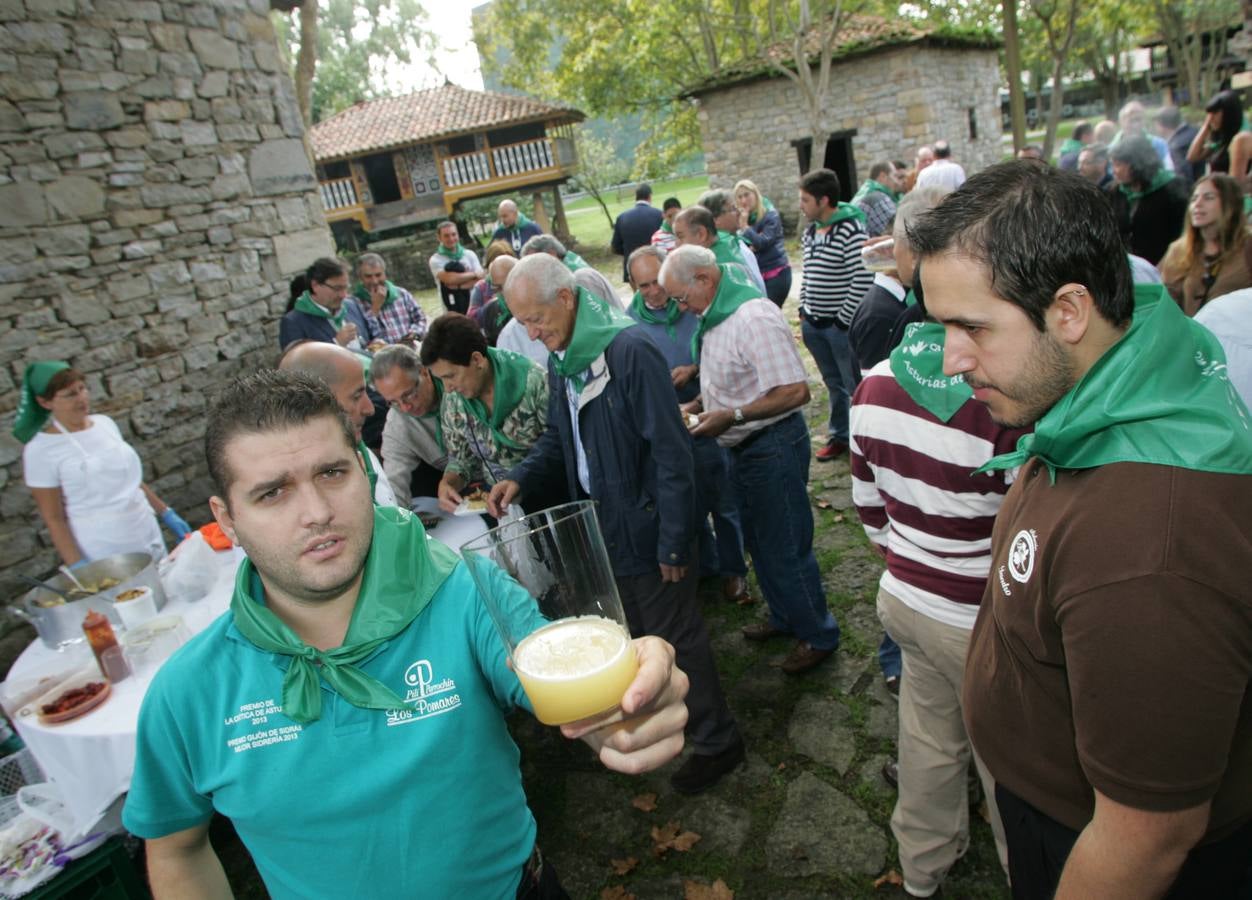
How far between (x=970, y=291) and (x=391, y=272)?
80.0 ft

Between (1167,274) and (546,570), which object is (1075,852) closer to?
(546,570)

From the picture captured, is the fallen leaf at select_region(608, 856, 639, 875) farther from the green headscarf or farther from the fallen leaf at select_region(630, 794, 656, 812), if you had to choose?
the green headscarf

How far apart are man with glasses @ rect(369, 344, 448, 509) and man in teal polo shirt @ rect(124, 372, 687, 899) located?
228 cm

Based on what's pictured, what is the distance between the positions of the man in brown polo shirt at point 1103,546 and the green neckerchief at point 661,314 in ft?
11.5

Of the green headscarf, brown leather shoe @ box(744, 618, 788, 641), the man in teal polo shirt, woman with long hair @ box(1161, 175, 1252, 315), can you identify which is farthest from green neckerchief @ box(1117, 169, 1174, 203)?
the green headscarf

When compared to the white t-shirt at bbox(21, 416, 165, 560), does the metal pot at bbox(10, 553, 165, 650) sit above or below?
below

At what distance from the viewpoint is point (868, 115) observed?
17984 mm

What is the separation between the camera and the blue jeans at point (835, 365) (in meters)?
5.95

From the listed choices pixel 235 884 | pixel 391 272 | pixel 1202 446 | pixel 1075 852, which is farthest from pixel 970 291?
pixel 391 272

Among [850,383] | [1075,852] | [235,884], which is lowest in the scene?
[235,884]

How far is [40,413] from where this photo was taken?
4.23 m

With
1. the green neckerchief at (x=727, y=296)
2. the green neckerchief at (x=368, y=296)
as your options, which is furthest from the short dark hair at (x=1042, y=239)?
the green neckerchief at (x=368, y=296)

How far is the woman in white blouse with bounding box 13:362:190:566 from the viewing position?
4.17 meters

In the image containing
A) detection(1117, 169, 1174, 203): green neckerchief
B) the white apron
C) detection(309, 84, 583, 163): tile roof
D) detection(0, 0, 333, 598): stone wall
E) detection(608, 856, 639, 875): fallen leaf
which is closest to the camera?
detection(608, 856, 639, 875): fallen leaf
